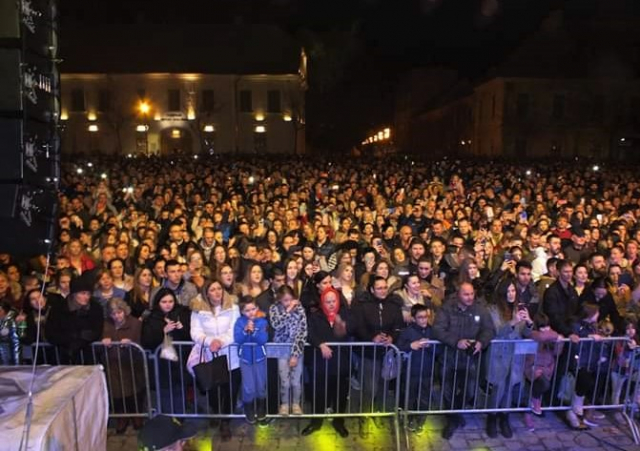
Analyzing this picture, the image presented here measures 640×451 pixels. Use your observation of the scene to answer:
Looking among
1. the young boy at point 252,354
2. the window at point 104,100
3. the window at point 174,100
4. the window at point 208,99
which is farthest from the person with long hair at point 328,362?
the window at point 104,100

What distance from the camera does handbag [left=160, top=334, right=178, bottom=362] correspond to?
217 inches

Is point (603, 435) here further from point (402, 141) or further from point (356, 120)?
point (402, 141)

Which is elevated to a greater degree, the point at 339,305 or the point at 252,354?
the point at 339,305

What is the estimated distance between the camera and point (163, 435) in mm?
3107

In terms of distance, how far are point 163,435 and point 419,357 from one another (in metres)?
3.27

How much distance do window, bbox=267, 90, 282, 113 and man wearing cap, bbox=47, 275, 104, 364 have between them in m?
37.8

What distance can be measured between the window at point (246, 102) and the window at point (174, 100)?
14.7 ft

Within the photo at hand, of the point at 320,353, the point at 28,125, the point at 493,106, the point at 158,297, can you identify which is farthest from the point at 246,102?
the point at 28,125

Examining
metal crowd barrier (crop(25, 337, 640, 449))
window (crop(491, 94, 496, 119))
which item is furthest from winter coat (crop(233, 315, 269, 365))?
window (crop(491, 94, 496, 119))

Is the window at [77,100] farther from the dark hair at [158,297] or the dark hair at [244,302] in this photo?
the dark hair at [244,302]

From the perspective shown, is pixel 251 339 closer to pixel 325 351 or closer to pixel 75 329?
pixel 325 351

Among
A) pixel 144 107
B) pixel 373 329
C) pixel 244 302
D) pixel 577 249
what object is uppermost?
pixel 144 107

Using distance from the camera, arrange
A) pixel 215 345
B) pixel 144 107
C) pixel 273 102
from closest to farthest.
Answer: pixel 215 345, pixel 144 107, pixel 273 102

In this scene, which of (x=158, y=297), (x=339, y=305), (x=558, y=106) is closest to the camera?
(x=158, y=297)
